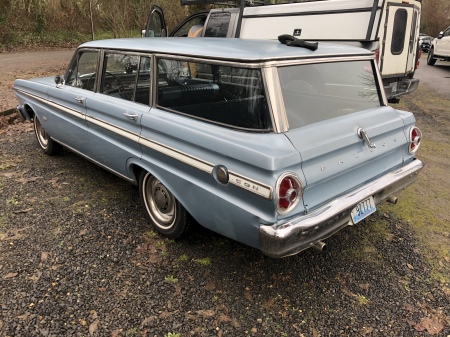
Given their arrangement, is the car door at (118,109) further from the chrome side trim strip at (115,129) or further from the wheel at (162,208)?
the wheel at (162,208)

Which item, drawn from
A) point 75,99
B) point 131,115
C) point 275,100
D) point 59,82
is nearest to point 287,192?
point 275,100

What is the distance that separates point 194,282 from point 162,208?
0.83 metres

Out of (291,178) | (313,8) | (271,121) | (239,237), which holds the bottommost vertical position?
(239,237)

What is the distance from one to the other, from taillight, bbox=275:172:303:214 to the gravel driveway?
0.78 metres

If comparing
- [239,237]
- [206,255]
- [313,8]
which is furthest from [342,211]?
[313,8]

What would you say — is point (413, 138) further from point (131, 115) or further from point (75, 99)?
point (75, 99)

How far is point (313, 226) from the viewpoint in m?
2.39

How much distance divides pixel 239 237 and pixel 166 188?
0.87m

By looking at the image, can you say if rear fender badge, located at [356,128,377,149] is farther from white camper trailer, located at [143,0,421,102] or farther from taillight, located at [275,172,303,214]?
white camper trailer, located at [143,0,421,102]

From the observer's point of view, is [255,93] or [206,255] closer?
[255,93]

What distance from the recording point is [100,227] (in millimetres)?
3555

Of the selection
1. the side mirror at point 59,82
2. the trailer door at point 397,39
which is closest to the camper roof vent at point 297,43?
the side mirror at point 59,82

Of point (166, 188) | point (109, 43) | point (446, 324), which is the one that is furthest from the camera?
point (109, 43)

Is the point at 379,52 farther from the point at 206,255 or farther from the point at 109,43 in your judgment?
the point at 206,255
